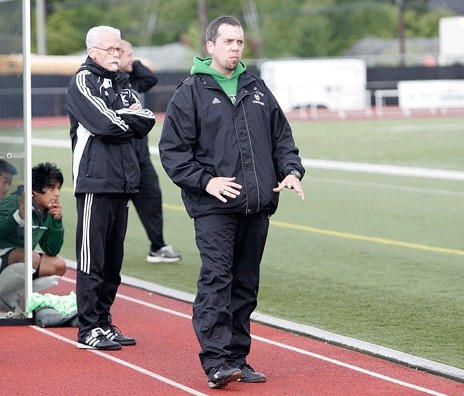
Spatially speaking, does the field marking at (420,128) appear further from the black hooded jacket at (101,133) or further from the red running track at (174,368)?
the black hooded jacket at (101,133)

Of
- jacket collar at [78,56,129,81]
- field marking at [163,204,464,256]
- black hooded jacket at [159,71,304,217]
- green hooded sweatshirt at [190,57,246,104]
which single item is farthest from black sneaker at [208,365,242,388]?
field marking at [163,204,464,256]

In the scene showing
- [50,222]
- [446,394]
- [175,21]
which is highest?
[175,21]

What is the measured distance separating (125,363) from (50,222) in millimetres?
1746

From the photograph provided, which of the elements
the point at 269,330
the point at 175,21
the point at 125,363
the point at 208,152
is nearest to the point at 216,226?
the point at 208,152

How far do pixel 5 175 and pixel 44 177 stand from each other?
0.93ft

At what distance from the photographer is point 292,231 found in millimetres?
14141

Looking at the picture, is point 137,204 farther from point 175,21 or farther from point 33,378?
point 175,21

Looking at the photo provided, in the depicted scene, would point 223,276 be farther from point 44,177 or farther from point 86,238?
point 44,177

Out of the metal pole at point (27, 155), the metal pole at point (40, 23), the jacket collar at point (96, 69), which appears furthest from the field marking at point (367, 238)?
the metal pole at point (40, 23)

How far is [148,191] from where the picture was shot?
11.6 meters

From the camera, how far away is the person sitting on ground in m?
8.74

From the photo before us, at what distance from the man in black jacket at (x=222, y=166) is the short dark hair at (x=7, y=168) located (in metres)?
2.11

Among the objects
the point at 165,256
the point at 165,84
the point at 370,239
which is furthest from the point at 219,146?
the point at 165,84

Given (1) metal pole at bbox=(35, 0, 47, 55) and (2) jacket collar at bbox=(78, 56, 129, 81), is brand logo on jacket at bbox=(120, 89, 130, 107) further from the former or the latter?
(1) metal pole at bbox=(35, 0, 47, 55)
